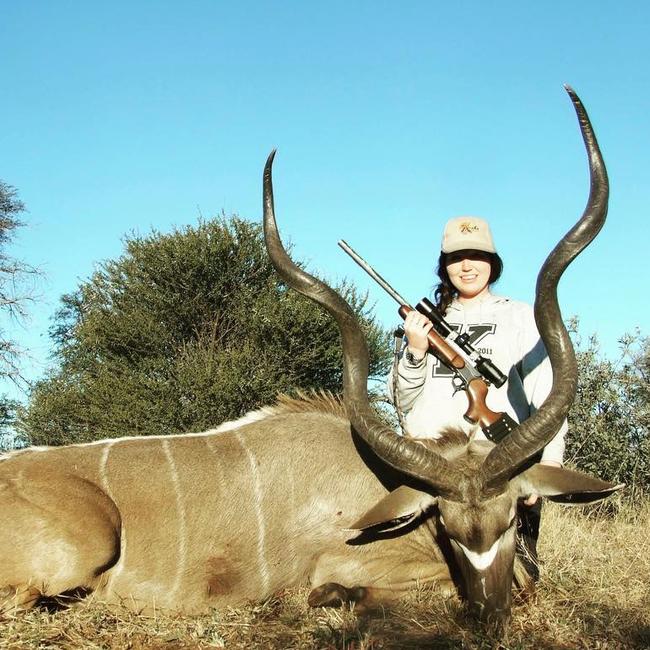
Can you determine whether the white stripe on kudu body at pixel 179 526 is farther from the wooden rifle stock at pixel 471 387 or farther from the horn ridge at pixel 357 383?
the wooden rifle stock at pixel 471 387

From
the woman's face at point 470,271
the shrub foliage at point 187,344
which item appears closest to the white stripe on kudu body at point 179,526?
the woman's face at point 470,271

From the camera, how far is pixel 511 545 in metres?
3.25

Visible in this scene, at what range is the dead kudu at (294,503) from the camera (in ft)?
10.8

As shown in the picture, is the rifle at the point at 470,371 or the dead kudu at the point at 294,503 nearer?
the dead kudu at the point at 294,503

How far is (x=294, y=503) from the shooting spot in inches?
150

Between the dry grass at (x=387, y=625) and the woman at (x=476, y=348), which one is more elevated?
the woman at (x=476, y=348)

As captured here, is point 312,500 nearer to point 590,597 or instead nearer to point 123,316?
point 590,597

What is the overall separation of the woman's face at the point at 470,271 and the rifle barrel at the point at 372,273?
1.02 feet

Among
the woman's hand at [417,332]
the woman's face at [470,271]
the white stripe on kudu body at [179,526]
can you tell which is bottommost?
the white stripe on kudu body at [179,526]

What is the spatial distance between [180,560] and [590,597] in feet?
5.70

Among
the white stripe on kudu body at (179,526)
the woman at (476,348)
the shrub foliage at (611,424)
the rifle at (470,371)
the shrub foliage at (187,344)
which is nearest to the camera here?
the white stripe on kudu body at (179,526)

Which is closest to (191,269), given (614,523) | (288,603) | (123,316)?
(123,316)

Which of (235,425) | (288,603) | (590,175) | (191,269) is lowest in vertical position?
(288,603)

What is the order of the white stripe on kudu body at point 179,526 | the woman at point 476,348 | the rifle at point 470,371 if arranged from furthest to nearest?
the woman at point 476,348
the rifle at point 470,371
the white stripe on kudu body at point 179,526
